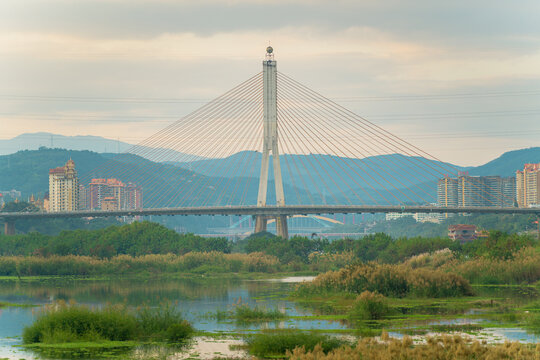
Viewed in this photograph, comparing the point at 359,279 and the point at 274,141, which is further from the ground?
the point at 274,141

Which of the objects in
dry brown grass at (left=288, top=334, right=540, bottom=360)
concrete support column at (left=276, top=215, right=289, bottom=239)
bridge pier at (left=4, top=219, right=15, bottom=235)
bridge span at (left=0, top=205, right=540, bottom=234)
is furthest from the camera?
bridge pier at (left=4, top=219, right=15, bottom=235)

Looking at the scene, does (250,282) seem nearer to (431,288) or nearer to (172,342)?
(431,288)

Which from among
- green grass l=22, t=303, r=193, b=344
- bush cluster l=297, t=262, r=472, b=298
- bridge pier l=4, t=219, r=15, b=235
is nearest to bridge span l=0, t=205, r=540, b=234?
bridge pier l=4, t=219, r=15, b=235

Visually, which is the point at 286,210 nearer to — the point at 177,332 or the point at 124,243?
the point at 124,243

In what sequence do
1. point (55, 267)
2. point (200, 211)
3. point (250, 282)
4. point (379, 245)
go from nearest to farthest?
point (250, 282), point (55, 267), point (379, 245), point (200, 211)

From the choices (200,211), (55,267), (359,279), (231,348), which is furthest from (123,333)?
(200,211)

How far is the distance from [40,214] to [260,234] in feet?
90.7

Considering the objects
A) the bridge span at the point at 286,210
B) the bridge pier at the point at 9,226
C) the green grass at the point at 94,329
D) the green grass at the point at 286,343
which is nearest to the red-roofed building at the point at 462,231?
the bridge span at the point at 286,210

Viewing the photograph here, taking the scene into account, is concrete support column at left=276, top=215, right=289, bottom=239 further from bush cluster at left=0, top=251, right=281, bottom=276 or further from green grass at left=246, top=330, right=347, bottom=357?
green grass at left=246, top=330, right=347, bottom=357

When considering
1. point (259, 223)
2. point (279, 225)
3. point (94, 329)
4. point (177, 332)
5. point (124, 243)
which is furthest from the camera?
point (259, 223)

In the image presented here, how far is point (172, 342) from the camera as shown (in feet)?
85.7

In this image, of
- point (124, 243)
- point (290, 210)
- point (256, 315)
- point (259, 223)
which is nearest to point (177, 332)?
point (256, 315)

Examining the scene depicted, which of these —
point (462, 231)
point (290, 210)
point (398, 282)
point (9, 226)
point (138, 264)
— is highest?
point (290, 210)

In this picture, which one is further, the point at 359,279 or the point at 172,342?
the point at 359,279
